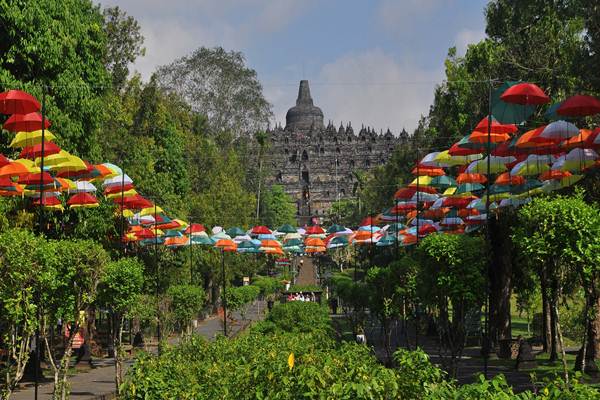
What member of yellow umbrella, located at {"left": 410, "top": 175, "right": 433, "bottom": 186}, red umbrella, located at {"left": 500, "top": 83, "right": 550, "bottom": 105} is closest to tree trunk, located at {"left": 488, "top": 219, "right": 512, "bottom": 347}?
yellow umbrella, located at {"left": 410, "top": 175, "right": 433, "bottom": 186}

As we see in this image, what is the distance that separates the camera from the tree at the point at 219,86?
6056 cm

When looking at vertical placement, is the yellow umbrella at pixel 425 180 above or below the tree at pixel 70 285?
above

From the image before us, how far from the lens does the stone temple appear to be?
5581 inches

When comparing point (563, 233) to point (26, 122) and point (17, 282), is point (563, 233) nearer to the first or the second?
point (17, 282)

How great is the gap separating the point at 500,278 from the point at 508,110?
347 inches

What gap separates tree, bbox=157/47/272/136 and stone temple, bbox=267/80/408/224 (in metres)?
76.8

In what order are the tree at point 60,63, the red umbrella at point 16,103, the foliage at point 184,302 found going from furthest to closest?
1. the foliage at point 184,302
2. the tree at point 60,63
3. the red umbrella at point 16,103

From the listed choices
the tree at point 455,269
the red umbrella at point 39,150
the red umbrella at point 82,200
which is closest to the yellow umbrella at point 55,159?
the red umbrella at point 39,150

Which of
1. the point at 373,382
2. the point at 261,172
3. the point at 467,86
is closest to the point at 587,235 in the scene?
the point at 373,382

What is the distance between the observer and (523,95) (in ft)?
63.9

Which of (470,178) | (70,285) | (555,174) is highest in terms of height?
(470,178)

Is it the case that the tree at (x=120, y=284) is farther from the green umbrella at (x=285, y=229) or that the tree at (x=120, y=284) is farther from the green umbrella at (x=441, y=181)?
the green umbrella at (x=285, y=229)

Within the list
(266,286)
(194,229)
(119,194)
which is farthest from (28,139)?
(266,286)

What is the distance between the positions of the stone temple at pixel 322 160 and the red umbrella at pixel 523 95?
120 metres
